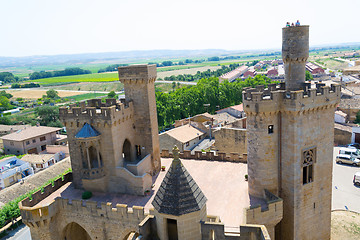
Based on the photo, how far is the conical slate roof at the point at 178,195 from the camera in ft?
46.5

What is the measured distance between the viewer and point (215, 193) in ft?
80.2

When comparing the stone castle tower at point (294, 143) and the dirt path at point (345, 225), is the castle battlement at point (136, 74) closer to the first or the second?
the stone castle tower at point (294, 143)

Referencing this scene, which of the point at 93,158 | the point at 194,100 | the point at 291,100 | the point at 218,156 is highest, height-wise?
the point at 291,100

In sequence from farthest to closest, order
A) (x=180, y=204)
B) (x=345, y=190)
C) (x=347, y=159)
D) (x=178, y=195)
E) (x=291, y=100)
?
(x=347, y=159)
(x=345, y=190)
(x=291, y=100)
(x=178, y=195)
(x=180, y=204)

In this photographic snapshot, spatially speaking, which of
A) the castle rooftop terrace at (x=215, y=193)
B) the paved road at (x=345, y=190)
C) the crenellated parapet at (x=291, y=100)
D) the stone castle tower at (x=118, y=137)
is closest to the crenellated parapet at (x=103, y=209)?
the castle rooftop terrace at (x=215, y=193)

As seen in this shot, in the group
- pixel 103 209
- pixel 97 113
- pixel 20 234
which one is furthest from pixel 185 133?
pixel 103 209

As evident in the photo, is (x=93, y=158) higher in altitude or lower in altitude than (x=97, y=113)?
lower

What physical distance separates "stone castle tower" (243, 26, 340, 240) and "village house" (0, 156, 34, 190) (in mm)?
46592

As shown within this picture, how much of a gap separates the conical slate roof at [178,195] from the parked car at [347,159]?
1632 inches

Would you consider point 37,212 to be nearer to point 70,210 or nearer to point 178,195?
point 70,210

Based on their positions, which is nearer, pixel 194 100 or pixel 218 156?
pixel 218 156

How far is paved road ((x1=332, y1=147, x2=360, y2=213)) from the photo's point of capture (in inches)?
1372

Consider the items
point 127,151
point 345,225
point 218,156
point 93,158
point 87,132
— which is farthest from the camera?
point 218,156

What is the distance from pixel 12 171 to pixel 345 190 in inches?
2101
